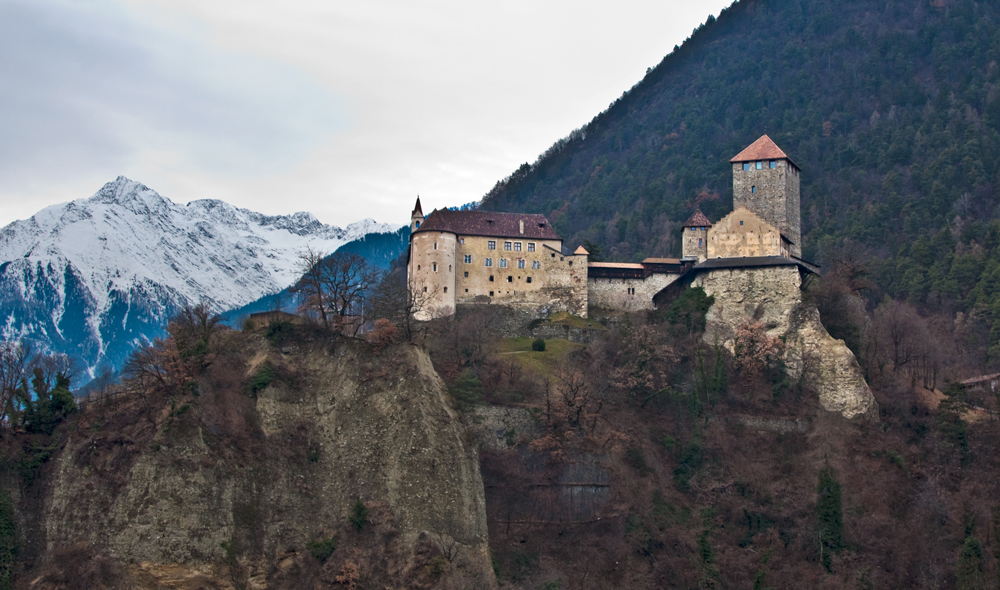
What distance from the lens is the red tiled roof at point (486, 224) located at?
71269 millimetres

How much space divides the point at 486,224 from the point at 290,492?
27592 millimetres

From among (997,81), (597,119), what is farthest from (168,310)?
(997,81)

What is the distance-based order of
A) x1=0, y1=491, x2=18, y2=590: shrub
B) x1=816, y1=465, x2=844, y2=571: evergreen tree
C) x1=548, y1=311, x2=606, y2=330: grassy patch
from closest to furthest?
→ x1=0, y1=491, x2=18, y2=590: shrub < x1=816, y1=465, x2=844, y2=571: evergreen tree < x1=548, y1=311, x2=606, y2=330: grassy patch

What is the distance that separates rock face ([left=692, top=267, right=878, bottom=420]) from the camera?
62.7 m

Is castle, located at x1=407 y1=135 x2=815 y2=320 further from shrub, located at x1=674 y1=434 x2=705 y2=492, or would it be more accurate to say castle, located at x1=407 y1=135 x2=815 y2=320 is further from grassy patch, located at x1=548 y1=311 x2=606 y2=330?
shrub, located at x1=674 y1=434 x2=705 y2=492

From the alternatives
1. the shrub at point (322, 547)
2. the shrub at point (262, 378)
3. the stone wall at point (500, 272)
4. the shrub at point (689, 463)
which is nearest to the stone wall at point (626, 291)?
the stone wall at point (500, 272)

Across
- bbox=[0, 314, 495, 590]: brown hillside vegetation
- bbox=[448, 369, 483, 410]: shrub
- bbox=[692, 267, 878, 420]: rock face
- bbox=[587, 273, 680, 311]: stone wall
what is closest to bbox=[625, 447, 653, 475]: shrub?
bbox=[448, 369, 483, 410]: shrub

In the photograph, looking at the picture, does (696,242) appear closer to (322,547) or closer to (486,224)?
(486,224)

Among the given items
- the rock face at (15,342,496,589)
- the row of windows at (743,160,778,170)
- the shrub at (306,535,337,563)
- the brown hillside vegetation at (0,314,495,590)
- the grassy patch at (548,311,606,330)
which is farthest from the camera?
the row of windows at (743,160,778,170)

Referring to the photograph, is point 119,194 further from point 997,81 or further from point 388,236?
point 997,81

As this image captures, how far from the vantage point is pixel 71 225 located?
75.6m

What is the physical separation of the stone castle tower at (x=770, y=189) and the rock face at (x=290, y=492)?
32.9m

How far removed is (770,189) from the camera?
76250mm

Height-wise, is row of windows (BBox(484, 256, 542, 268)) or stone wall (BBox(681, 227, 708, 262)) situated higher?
stone wall (BBox(681, 227, 708, 262))
